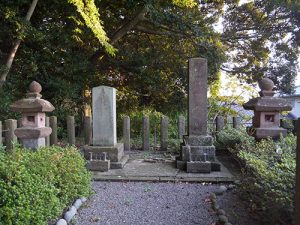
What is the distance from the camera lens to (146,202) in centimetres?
447

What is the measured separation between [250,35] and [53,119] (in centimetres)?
776

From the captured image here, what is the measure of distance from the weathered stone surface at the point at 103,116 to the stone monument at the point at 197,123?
5.19ft

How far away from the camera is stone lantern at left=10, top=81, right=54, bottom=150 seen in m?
5.99

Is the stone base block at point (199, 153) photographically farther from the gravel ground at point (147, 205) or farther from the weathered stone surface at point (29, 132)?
the weathered stone surface at point (29, 132)

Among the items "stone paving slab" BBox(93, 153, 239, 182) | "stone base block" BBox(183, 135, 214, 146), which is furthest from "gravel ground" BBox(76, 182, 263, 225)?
"stone base block" BBox(183, 135, 214, 146)

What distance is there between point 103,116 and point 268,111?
3.47m

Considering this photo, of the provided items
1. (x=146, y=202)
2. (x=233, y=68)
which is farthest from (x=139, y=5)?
(x=146, y=202)

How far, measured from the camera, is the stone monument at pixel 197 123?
6164mm

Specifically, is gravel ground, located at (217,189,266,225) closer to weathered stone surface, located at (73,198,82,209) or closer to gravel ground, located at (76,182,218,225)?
gravel ground, located at (76,182,218,225)

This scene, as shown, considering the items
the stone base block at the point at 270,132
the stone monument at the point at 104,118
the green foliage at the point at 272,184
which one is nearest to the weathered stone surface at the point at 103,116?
the stone monument at the point at 104,118

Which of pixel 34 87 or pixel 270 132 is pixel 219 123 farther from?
pixel 34 87

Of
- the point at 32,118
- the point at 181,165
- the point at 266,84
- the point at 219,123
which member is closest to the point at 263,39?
the point at 219,123

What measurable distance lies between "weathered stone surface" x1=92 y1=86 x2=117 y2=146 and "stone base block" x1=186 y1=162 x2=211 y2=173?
1.70 m

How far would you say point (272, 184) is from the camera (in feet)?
11.0
